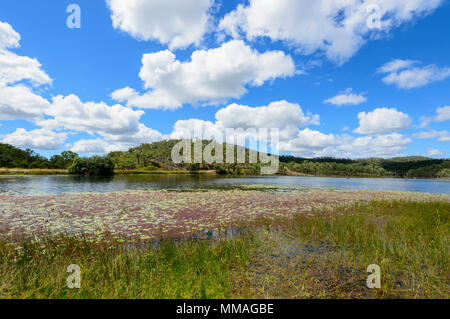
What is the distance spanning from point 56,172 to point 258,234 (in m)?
87.6

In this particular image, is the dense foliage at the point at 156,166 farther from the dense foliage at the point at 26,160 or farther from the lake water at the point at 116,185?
the lake water at the point at 116,185

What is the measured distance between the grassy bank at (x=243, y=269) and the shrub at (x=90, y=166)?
7423 cm

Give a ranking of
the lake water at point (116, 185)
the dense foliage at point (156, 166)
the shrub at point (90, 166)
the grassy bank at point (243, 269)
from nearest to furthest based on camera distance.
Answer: the grassy bank at point (243, 269) → the lake water at point (116, 185) → the shrub at point (90, 166) → the dense foliage at point (156, 166)

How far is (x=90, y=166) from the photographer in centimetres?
6912

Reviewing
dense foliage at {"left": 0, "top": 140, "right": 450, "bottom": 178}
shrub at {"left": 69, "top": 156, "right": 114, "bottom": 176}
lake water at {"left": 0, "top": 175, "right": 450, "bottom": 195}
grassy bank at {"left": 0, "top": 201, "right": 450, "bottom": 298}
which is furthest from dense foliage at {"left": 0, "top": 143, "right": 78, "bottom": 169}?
grassy bank at {"left": 0, "top": 201, "right": 450, "bottom": 298}

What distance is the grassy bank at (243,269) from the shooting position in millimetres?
3982

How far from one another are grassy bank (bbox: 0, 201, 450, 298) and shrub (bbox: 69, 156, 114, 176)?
244ft

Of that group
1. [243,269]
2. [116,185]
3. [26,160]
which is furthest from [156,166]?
[243,269]

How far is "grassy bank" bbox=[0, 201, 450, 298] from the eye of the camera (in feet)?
13.1

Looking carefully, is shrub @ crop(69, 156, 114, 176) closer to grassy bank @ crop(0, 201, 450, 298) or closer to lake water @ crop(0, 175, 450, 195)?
lake water @ crop(0, 175, 450, 195)

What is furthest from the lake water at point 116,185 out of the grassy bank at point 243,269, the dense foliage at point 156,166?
the dense foliage at point 156,166

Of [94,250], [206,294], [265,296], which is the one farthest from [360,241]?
[94,250]

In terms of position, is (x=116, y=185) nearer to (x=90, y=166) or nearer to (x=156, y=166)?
(x=90, y=166)

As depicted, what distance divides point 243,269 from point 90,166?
79419mm
